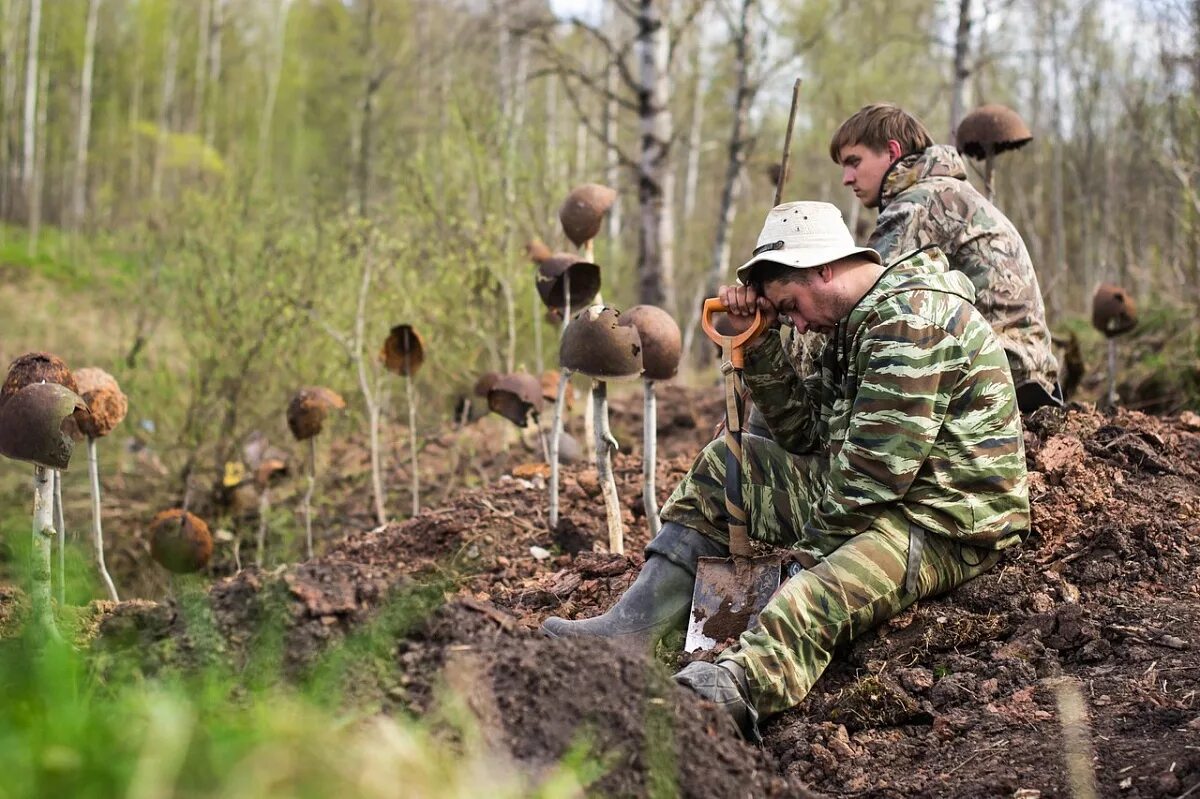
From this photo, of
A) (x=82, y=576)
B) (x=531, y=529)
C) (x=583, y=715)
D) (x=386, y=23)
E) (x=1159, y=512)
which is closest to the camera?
(x=583, y=715)

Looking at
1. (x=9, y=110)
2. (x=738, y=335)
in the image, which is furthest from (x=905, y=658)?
(x=9, y=110)

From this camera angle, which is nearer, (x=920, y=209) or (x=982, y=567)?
(x=982, y=567)

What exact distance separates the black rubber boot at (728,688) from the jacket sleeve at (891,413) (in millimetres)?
607

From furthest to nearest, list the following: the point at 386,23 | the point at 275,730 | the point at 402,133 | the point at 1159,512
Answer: the point at 386,23
the point at 402,133
the point at 1159,512
the point at 275,730

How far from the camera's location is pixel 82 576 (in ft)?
16.4

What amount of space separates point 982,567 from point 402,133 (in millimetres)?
22390

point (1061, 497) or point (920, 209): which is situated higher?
point (920, 209)

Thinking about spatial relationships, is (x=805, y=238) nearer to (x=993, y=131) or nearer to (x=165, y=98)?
(x=993, y=131)

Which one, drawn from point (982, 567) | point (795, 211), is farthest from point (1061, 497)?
point (795, 211)

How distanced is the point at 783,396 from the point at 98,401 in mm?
2928

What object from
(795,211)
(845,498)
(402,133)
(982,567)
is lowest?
(982,567)

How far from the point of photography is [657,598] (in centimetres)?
410

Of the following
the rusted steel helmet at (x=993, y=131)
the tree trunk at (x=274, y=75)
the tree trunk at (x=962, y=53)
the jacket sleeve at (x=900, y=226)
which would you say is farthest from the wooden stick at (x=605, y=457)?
the tree trunk at (x=274, y=75)

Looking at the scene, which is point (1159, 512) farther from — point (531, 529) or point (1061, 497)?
point (531, 529)
